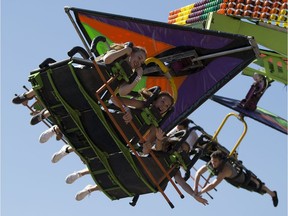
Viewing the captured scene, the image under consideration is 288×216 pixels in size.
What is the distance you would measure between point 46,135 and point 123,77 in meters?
2.08

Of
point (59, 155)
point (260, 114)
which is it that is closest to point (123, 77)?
point (59, 155)

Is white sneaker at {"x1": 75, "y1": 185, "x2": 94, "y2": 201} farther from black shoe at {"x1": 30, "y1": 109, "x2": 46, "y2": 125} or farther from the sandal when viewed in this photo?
black shoe at {"x1": 30, "y1": 109, "x2": 46, "y2": 125}

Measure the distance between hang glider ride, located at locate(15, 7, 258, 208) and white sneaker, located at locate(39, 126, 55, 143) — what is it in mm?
490

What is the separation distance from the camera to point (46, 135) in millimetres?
15766

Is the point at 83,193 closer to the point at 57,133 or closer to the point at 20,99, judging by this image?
the point at 57,133

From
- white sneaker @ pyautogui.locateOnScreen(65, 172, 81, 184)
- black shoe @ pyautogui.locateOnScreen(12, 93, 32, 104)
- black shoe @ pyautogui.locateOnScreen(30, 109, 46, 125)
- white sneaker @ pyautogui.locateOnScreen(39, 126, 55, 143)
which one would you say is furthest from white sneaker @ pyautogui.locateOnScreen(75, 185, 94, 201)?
black shoe @ pyautogui.locateOnScreen(12, 93, 32, 104)

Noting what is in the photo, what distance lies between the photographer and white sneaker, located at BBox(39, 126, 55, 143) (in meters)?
15.7

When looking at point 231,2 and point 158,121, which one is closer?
point 158,121

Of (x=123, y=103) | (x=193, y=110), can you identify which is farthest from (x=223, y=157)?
(x=123, y=103)

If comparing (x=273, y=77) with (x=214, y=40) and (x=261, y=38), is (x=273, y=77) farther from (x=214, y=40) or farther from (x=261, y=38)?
(x=214, y=40)

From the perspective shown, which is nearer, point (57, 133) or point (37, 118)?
point (57, 133)

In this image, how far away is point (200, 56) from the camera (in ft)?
55.4

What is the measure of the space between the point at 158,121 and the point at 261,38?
408cm

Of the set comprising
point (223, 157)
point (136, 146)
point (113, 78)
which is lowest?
point (223, 157)
